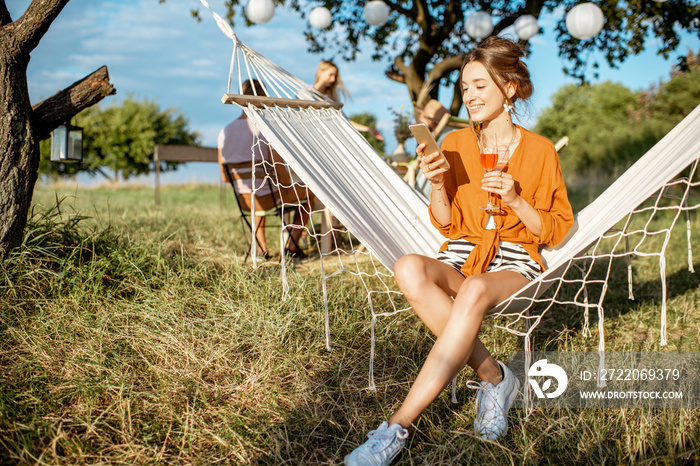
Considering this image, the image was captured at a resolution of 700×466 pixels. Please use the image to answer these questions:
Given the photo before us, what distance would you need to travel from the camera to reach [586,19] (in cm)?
485

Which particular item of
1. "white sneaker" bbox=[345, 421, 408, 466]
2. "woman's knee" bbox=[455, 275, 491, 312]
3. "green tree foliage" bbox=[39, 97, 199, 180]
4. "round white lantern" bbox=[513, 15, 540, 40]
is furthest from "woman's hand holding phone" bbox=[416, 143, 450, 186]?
"green tree foliage" bbox=[39, 97, 199, 180]

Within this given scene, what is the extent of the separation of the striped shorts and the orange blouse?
0.02 meters

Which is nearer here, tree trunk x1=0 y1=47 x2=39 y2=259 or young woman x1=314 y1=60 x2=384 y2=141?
tree trunk x1=0 y1=47 x2=39 y2=259

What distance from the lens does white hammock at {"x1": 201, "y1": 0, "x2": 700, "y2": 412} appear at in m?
1.52

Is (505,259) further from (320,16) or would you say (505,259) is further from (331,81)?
(320,16)

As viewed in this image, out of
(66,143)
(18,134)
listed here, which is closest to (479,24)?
(66,143)

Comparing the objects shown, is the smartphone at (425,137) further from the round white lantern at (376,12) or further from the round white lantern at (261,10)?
the round white lantern at (376,12)

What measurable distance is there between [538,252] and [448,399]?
626 mm

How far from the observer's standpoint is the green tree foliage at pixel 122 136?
2191 cm

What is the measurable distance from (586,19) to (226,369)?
15.9ft

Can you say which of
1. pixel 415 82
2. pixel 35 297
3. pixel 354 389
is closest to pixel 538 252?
pixel 354 389

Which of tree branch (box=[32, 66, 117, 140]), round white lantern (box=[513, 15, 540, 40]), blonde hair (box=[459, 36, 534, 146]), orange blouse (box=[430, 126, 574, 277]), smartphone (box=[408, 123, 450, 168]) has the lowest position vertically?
orange blouse (box=[430, 126, 574, 277])

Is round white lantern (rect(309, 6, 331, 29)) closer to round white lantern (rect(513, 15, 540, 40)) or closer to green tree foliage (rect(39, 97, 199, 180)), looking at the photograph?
round white lantern (rect(513, 15, 540, 40))

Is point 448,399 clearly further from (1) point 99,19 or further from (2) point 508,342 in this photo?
(1) point 99,19
